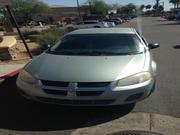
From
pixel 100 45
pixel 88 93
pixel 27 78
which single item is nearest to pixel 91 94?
pixel 88 93

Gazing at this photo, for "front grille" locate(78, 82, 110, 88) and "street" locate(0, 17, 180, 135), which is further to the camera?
"front grille" locate(78, 82, 110, 88)

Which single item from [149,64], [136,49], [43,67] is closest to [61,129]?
A: [43,67]

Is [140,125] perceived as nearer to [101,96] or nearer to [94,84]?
[101,96]

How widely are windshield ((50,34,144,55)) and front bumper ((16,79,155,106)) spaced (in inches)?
48.4

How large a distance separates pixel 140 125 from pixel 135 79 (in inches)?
29.7

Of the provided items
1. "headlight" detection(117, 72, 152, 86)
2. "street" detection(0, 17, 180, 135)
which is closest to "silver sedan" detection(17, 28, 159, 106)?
"headlight" detection(117, 72, 152, 86)

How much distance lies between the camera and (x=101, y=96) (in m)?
5.58

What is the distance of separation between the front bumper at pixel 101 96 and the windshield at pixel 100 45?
4.03 feet

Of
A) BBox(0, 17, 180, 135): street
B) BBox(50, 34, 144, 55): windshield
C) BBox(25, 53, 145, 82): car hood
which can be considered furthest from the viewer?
BBox(50, 34, 144, 55): windshield

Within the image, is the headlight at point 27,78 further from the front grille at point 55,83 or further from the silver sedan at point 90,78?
the front grille at point 55,83

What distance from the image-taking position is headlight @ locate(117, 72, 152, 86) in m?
5.70

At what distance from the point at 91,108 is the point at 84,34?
209 centimetres

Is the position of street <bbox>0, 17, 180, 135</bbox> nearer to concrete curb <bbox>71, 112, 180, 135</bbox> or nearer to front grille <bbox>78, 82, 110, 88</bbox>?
concrete curb <bbox>71, 112, 180, 135</bbox>

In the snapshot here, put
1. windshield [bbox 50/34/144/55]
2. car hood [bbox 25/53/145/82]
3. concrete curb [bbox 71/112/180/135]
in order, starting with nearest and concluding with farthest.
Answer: concrete curb [bbox 71/112/180/135]
car hood [bbox 25/53/145/82]
windshield [bbox 50/34/144/55]
